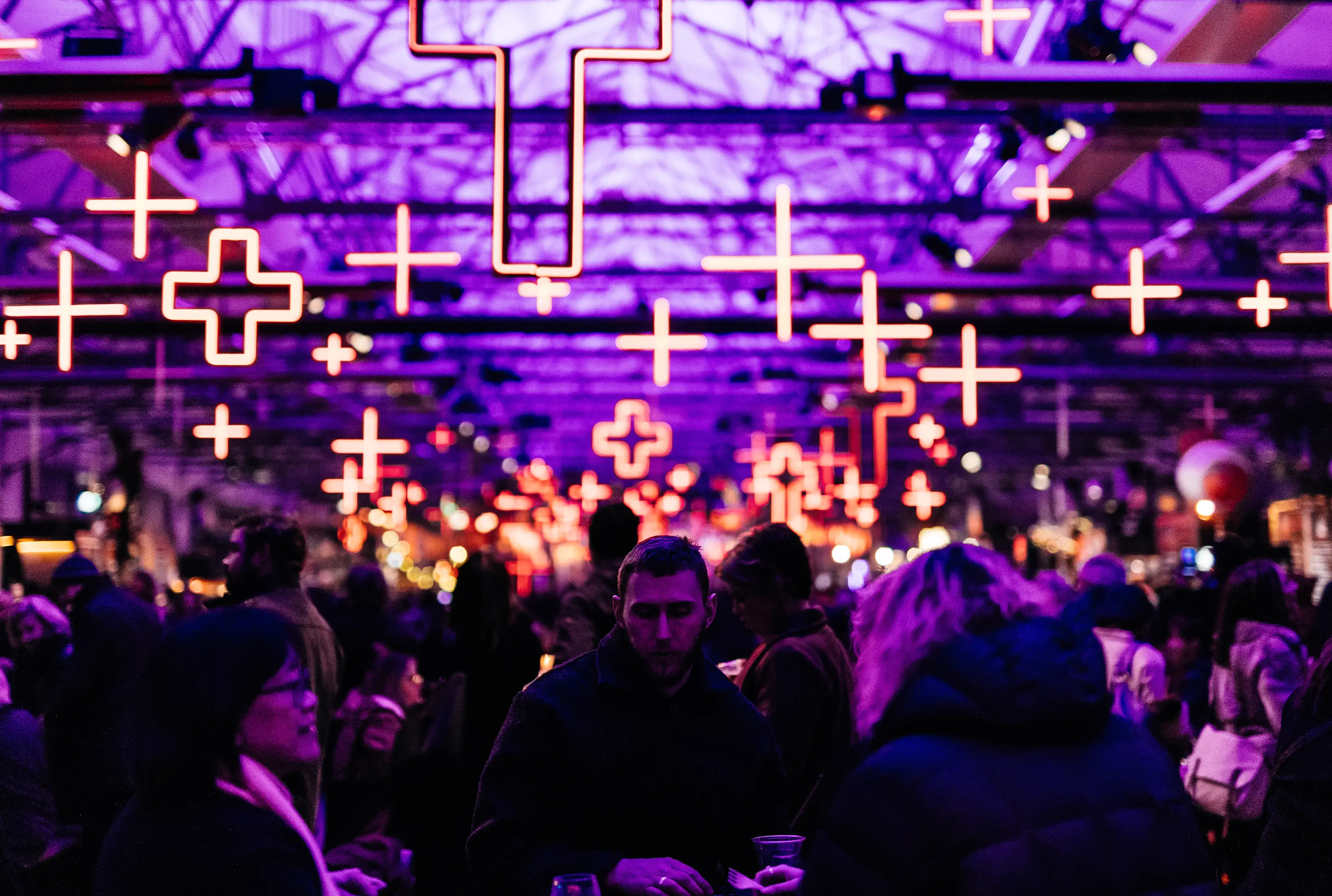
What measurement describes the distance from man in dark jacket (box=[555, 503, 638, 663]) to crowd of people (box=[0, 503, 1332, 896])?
0.5 inches

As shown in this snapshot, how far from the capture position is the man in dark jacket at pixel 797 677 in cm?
349

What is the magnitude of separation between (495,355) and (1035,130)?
12.3 metres

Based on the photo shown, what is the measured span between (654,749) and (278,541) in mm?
2101

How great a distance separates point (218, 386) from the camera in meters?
21.6

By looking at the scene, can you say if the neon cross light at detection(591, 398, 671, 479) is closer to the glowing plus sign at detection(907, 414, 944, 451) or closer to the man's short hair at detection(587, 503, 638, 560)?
the glowing plus sign at detection(907, 414, 944, 451)

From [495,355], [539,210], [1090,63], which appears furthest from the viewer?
[495,355]

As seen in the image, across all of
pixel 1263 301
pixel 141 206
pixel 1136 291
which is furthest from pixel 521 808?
pixel 1263 301

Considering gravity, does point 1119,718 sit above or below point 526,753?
above

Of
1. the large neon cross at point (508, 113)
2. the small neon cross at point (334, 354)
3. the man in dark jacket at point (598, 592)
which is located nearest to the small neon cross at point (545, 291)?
the small neon cross at point (334, 354)

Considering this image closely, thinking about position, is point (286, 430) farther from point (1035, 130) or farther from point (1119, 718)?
point (1119, 718)

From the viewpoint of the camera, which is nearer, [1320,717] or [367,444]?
[1320,717]

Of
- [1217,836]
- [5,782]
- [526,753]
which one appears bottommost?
[1217,836]

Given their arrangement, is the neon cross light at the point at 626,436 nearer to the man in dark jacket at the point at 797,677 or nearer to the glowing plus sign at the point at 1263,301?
the glowing plus sign at the point at 1263,301

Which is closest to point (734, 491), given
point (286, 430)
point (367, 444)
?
point (286, 430)
